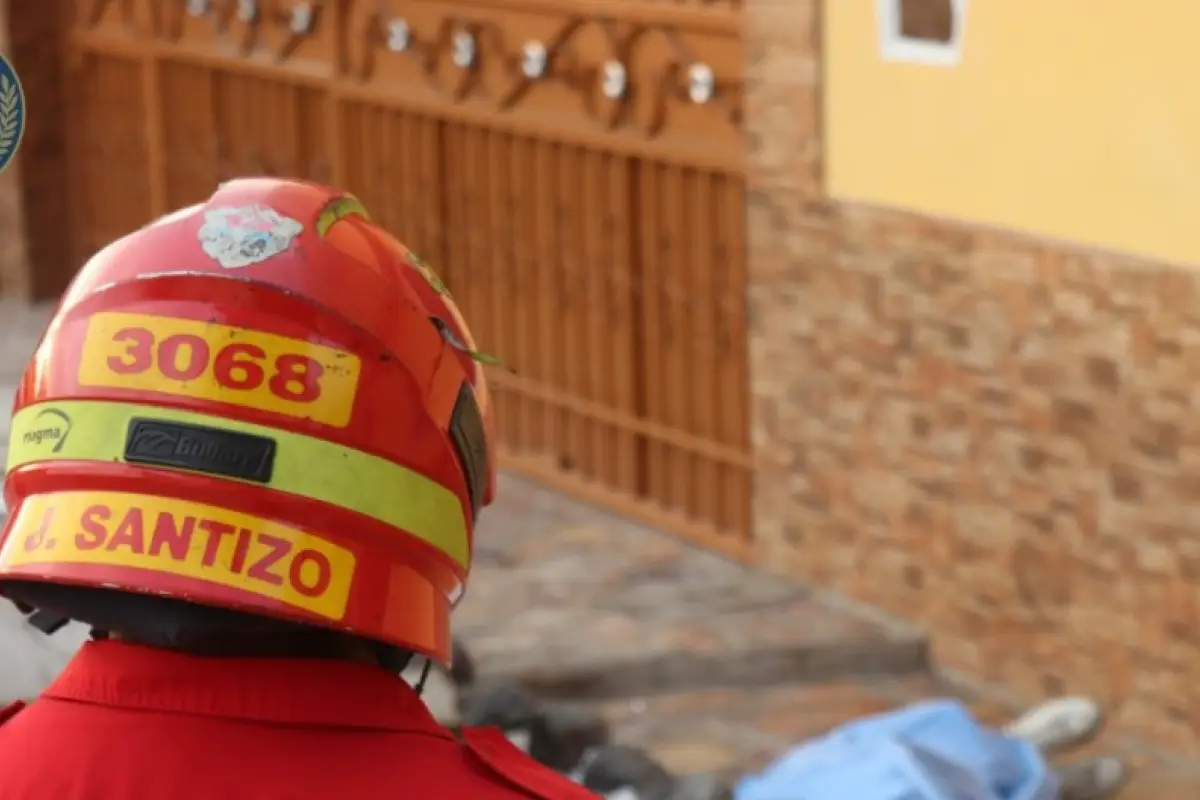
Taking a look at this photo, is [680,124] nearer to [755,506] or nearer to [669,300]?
[669,300]

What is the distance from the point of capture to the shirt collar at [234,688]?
63.5 inches

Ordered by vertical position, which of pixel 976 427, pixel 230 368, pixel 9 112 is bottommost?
pixel 976 427

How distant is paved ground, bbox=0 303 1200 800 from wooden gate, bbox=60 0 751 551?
337 millimetres

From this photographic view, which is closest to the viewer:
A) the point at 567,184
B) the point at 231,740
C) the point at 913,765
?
the point at 231,740

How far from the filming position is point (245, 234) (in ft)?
5.97

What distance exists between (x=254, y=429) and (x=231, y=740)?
0.89 feet

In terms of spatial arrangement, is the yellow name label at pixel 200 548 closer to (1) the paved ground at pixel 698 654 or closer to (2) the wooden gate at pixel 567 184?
(1) the paved ground at pixel 698 654

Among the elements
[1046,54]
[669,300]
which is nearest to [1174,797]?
[1046,54]

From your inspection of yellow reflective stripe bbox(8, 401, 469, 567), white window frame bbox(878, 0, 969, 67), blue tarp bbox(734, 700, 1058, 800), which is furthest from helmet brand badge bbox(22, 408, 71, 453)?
white window frame bbox(878, 0, 969, 67)

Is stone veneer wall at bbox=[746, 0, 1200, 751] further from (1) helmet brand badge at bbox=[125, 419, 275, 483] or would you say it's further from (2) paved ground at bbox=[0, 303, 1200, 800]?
(1) helmet brand badge at bbox=[125, 419, 275, 483]

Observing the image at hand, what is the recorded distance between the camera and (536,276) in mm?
6898

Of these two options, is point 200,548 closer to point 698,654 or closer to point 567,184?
point 698,654

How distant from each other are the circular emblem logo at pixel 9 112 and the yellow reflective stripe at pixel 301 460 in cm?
22

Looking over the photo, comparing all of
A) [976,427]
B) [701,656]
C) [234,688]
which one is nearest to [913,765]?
[976,427]
